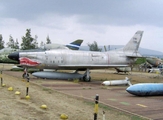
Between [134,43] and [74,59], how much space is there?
856 cm

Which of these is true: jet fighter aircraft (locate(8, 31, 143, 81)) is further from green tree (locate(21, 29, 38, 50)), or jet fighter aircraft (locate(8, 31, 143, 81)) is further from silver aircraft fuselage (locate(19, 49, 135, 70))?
green tree (locate(21, 29, 38, 50))

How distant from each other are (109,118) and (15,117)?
11.0 ft

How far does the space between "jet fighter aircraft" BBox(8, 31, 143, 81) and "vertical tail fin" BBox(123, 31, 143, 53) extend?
1.06ft

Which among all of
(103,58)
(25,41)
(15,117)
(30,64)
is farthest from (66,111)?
(25,41)

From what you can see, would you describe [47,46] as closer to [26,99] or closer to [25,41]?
[26,99]

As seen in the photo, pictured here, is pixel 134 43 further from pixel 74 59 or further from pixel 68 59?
pixel 68 59

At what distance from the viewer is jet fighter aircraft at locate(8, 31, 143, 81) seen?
72.0 feet

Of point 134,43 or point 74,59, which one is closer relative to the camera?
point 74,59

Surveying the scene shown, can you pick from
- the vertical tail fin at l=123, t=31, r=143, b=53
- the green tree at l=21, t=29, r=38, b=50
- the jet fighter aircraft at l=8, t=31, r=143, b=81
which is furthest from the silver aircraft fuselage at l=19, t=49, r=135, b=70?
the green tree at l=21, t=29, r=38, b=50

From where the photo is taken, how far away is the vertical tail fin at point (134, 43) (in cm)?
2784

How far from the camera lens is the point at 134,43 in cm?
2805

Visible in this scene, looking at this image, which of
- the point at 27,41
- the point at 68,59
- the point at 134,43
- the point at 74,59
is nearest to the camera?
the point at 68,59

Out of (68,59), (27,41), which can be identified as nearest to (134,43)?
(68,59)

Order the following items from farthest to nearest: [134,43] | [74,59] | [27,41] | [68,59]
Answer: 1. [27,41]
2. [134,43]
3. [74,59]
4. [68,59]
